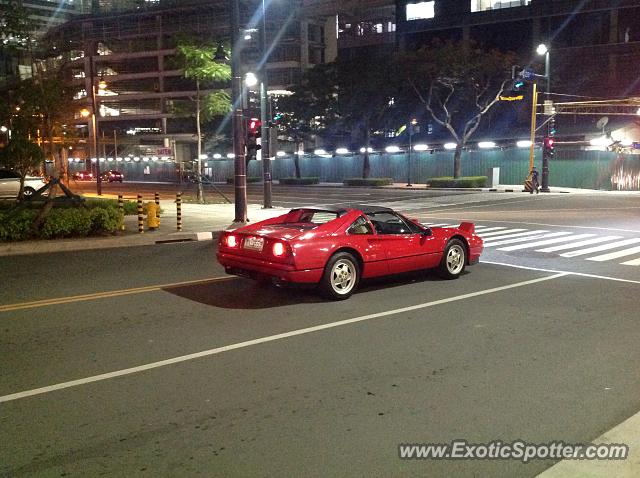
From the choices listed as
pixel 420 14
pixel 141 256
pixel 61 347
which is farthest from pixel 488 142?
pixel 61 347

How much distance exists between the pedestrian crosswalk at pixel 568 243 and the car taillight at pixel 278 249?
23.9ft

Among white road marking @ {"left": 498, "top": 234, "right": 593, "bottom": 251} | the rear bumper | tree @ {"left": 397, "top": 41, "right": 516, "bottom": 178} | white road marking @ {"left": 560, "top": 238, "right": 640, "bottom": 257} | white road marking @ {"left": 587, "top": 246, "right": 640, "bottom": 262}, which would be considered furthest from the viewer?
tree @ {"left": 397, "top": 41, "right": 516, "bottom": 178}

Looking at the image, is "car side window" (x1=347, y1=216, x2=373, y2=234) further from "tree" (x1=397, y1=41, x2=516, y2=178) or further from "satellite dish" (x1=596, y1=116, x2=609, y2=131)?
"satellite dish" (x1=596, y1=116, x2=609, y2=131)

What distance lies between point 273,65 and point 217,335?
74.0 metres

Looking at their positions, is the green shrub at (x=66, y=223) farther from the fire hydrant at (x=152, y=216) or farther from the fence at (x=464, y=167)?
the fence at (x=464, y=167)

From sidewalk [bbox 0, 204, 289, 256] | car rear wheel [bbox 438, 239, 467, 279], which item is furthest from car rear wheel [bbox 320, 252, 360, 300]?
sidewalk [bbox 0, 204, 289, 256]

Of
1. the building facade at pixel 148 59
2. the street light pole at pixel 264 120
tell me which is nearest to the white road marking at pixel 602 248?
the street light pole at pixel 264 120

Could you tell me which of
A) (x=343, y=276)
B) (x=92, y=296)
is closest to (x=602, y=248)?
(x=343, y=276)

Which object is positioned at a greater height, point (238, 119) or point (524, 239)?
point (238, 119)

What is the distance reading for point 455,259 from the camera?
1109 cm

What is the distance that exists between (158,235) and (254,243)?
30.1ft

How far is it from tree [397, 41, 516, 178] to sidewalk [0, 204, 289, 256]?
2469 centimetres

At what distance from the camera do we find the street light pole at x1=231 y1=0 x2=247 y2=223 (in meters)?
20.2

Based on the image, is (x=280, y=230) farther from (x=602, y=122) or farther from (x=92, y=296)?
(x=602, y=122)
